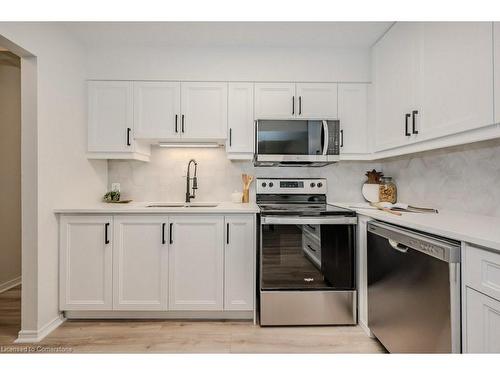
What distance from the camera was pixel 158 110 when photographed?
2473 millimetres

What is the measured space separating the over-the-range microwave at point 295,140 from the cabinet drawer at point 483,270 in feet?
4.60

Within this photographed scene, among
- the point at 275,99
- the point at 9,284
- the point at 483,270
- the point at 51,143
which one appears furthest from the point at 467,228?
the point at 9,284

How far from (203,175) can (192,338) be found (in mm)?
1459

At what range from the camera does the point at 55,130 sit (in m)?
2.09

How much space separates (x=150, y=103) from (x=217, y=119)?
1.99ft

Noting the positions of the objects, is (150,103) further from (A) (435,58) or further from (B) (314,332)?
(B) (314,332)

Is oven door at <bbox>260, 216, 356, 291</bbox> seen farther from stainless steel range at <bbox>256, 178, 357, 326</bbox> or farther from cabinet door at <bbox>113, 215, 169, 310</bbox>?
cabinet door at <bbox>113, 215, 169, 310</bbox>

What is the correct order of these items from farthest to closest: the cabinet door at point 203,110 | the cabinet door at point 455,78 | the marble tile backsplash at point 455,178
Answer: the cabinet door at point 203,110
the marble tile backsplash at point 455,178
the cabinet door at point 455,78

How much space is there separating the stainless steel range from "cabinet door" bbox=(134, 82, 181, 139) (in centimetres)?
115

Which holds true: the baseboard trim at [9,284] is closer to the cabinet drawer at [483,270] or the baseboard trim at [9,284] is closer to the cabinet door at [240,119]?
the cabinet door at [240,119]

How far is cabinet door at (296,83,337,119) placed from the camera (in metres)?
2.51

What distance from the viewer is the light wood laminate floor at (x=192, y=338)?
6.03 feet

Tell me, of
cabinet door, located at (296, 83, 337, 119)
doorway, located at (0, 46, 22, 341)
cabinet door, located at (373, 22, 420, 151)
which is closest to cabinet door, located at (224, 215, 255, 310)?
cabinet door, located at (296, 83, 337, 119)

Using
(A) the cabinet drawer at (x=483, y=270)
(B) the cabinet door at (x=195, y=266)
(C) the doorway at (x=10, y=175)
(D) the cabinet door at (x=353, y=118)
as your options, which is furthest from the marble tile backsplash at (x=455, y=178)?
(C) the doorway at (x=10, y=175)
